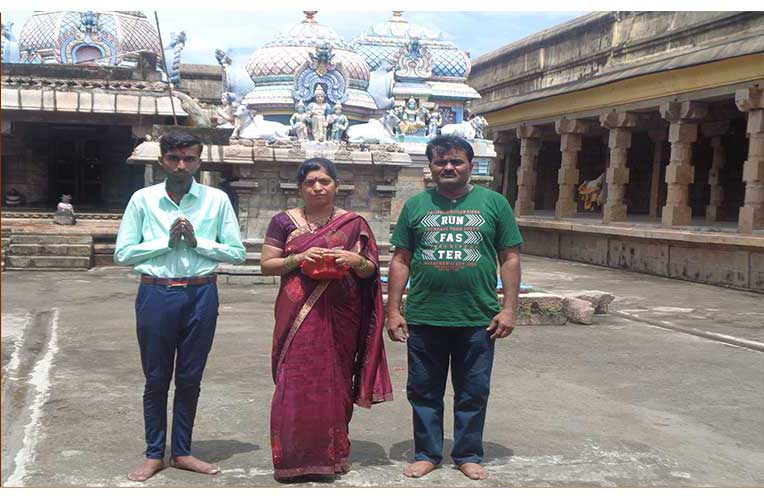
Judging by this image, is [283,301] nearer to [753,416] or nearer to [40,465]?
[40,465]

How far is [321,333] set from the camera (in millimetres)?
3654

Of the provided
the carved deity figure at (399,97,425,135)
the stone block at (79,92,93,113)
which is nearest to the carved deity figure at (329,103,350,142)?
the carved deity figure at (399,97,425,135)

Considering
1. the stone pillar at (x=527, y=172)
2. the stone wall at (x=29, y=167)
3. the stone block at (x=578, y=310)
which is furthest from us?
the stone pillar at (x=527, y=172)

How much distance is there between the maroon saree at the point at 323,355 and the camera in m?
3.60

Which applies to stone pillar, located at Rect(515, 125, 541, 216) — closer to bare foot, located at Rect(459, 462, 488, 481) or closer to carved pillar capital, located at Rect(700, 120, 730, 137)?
carved pillar capital, located at Rect(700, 120, 730, 137)

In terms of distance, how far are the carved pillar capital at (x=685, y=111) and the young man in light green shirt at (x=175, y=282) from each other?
42.1ft

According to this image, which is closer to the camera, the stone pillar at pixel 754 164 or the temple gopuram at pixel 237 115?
the temple gopuram at pixel 237 115

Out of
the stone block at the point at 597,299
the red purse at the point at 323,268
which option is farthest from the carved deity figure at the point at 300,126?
the red purse at the point at 323,268

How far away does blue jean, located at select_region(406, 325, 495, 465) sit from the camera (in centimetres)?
379

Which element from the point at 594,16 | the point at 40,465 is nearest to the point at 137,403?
the point at 40,465

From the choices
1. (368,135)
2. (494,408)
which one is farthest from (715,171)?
(494,408)

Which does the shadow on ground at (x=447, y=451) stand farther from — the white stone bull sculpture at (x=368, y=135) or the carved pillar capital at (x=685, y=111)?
the carved pillar capital at (x=685, y=111)

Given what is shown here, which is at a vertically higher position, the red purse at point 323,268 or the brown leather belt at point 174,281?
the red purse at point 323,268

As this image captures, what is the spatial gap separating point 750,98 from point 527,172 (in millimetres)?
9114
